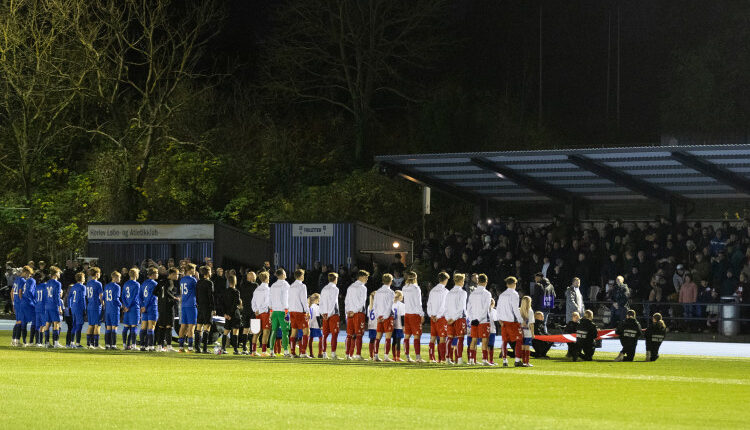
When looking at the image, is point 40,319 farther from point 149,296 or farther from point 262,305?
point 262,305

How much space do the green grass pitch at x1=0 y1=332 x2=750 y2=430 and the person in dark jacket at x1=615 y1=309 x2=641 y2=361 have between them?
0.54 metres

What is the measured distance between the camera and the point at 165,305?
26734 mm

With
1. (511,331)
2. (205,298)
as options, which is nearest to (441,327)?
(511,331)

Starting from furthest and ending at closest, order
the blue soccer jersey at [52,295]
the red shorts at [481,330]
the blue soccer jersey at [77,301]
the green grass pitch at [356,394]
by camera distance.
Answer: the blue soccer jersey at [52,295], the blue soccer jersey at [77,301], the red shorts at [481,330], the green grass pitch at [356,394]

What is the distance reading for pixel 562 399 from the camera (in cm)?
1656

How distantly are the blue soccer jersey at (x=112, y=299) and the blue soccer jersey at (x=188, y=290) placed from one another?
223 centimetres

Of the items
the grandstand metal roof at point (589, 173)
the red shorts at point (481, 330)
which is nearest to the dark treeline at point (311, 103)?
the grandstand metal roof at point (589, 173)

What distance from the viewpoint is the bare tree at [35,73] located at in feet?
166

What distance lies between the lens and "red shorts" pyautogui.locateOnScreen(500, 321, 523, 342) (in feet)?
75.0

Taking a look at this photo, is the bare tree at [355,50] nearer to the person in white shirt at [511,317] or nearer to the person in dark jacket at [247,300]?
the person in dark jacket at [247,300]

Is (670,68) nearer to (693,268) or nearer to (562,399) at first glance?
(693,268)

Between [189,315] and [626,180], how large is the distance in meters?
16.4

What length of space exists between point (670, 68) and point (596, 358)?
120 feet

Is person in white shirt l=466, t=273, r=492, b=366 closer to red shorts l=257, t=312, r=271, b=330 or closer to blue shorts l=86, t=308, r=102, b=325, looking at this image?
red shorts l=257, t=312, r=271, b=330
